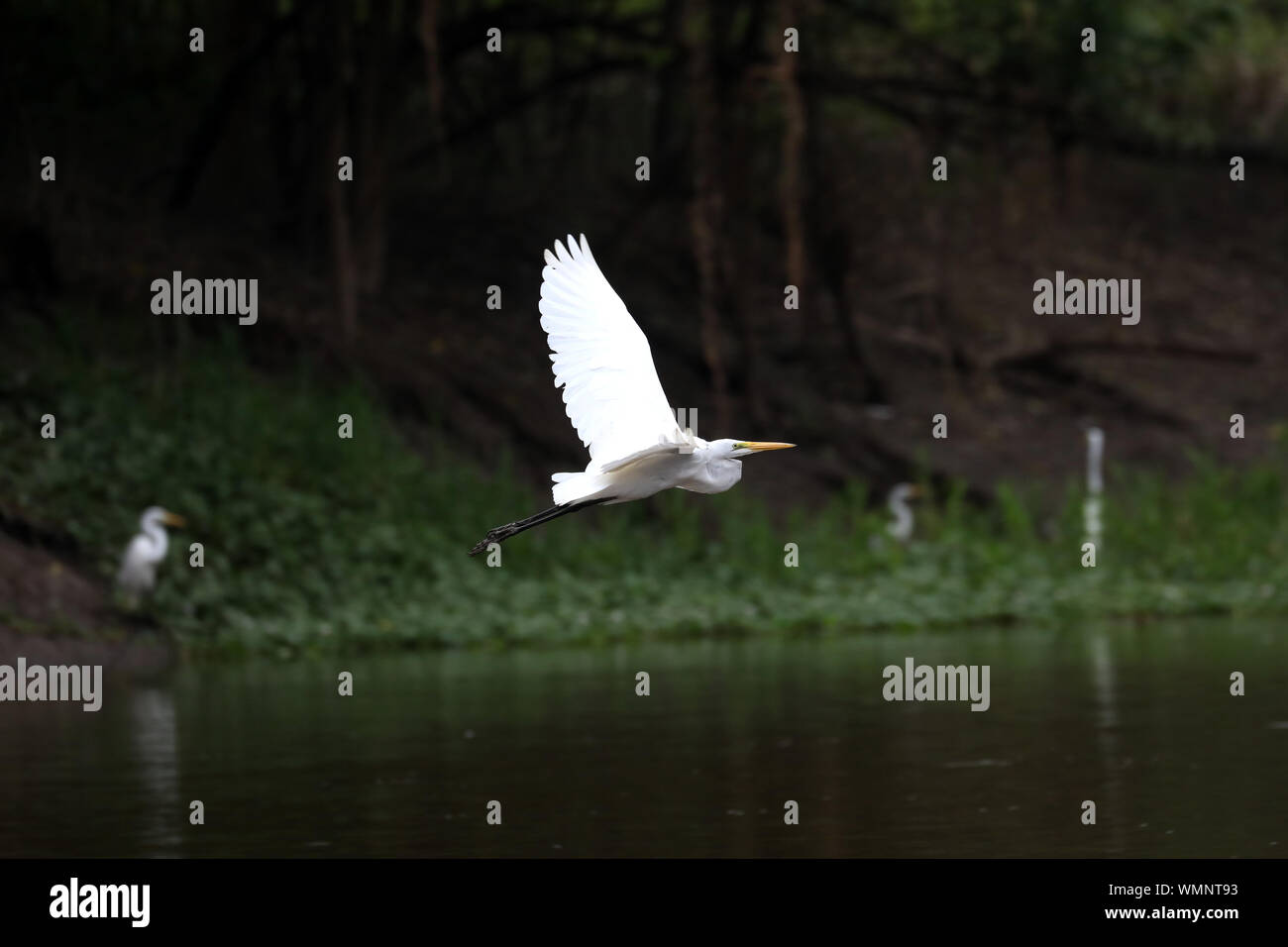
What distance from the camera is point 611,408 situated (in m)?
8.11

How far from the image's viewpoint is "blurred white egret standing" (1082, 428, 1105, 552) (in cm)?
1889

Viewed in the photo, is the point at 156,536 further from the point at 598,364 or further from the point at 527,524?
the point at 598,364

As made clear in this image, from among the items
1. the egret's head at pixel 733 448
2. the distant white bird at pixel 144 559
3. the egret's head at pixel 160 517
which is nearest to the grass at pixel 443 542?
the egret's head at pixel 160 517

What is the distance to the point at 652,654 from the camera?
15047mm

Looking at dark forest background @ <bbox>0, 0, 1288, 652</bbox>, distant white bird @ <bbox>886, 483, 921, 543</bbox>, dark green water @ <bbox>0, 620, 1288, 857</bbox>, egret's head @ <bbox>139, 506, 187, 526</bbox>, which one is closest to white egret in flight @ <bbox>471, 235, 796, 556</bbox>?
dark green water @ <bbox>0, 620, 1288, 857</bbox>

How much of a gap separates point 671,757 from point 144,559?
611 cm

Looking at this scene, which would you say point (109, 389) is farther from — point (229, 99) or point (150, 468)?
point (229, 99)

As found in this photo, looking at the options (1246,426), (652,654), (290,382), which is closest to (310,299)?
(290,382)

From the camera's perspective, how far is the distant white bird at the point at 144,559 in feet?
50.2

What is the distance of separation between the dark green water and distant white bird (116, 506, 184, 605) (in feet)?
3.28

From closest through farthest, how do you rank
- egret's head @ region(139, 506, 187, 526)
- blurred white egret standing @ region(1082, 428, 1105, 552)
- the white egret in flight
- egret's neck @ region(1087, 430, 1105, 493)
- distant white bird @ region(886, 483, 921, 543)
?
the white egret in flight < egret's head @ region(139, 506, 187, 526) < blurred white egret standing @ region(1082, 428, 1105, 552) < distant white bird @ region(886, 483, 921, 543) < egret's neck @ region(1087, 430, 1105, 493)

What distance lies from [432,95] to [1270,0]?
41.9 ft

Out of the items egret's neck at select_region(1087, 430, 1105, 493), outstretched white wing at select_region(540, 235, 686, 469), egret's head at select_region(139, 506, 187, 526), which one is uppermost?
egret's neck at select_region(1087, 430, 1105, 493)

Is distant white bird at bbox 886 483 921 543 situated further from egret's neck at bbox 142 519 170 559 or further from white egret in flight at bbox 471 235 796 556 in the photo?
white egret in flight at bbox 471 235 796 556
